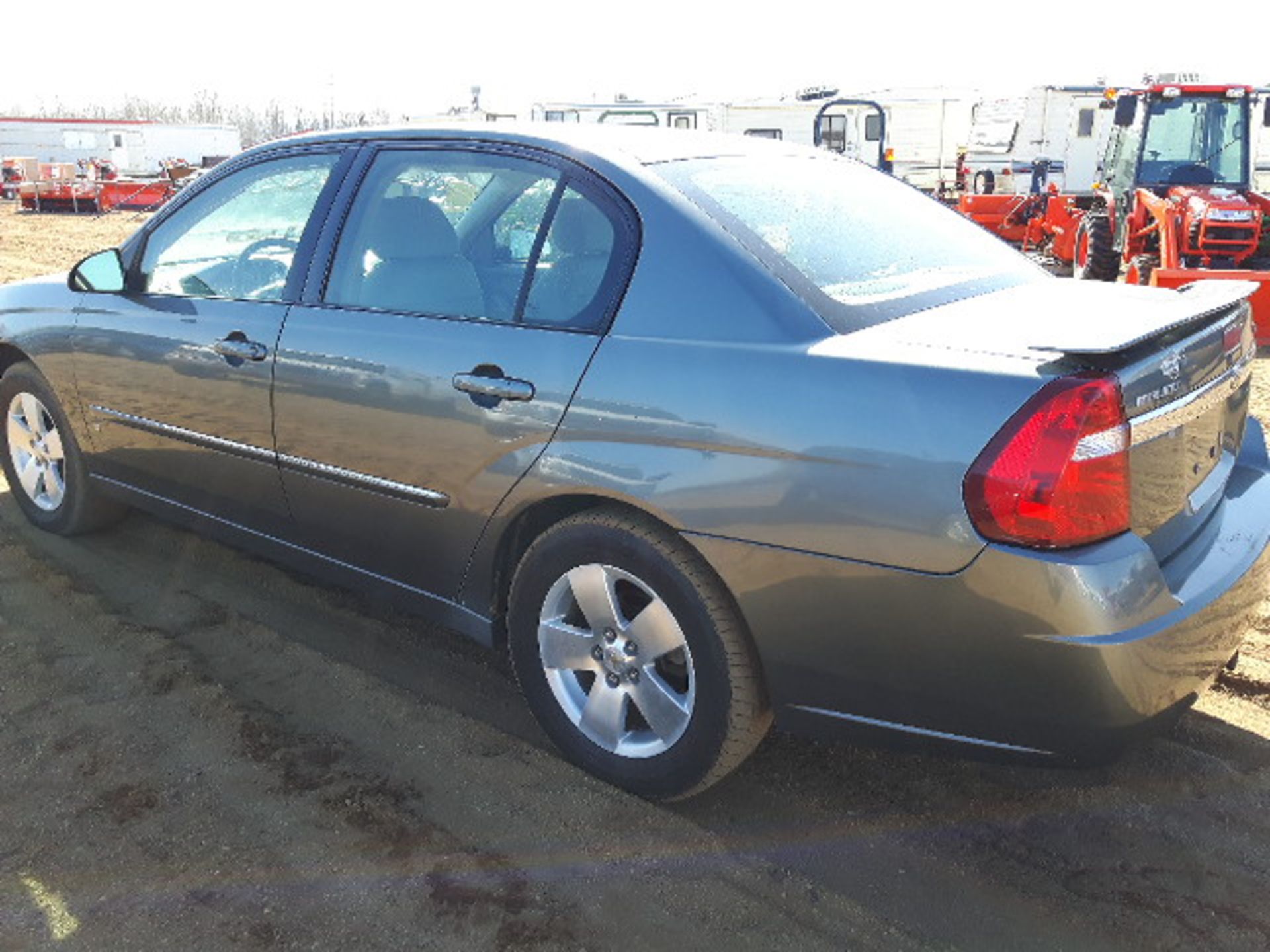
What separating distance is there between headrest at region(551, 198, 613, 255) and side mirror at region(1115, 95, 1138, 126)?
9.64 meters

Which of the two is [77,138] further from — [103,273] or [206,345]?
[206,345]

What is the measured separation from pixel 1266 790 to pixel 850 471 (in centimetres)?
151

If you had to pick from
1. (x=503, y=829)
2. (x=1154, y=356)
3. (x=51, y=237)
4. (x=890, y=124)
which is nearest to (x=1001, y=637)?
(x=1154, y=356)

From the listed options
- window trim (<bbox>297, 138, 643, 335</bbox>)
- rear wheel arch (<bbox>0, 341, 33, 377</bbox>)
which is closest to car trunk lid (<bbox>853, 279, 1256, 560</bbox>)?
window trim (<bbox>297, 138, 643, 335</bbox>)

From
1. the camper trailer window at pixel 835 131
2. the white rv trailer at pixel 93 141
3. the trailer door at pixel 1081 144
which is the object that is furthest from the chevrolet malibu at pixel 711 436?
the white rv trailer at pixel 93 141

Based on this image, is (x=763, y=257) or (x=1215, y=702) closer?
(x=763, y=257)

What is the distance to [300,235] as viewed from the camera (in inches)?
137

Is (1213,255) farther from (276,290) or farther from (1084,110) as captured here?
(1084,110)

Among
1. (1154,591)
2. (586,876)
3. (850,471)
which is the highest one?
(850,471)

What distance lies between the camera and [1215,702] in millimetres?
3252

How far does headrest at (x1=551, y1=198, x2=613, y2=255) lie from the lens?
111 inches

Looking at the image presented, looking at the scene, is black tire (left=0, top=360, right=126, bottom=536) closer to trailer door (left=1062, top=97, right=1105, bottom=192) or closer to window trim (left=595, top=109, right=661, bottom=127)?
window trim (left=595, top=109, right=661, bottom=127)

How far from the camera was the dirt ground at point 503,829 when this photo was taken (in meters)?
2.41

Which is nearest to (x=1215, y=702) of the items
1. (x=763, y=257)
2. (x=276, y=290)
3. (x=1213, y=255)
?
(x=763, y=257)
